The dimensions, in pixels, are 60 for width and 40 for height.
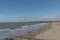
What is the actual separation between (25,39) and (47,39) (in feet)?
4.40

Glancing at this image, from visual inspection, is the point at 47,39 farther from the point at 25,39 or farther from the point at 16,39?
the point at 16,39

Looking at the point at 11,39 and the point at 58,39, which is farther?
the point at 58,39

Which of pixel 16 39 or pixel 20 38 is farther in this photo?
pixel 20 38

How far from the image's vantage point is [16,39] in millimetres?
8219

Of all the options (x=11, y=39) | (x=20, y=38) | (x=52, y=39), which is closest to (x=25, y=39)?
(x=20, y=38)

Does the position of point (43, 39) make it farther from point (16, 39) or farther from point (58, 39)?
point (16, 39)

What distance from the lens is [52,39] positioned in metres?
9.18

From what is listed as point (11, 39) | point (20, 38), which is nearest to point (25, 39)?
point (20, 38)

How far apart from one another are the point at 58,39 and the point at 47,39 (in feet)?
2.07

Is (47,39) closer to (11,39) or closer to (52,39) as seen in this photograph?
(52,39)

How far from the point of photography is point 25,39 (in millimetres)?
8656

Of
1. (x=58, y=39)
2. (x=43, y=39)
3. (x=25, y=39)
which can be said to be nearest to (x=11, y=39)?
(x=25, y=39)

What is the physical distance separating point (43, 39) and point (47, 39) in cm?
24

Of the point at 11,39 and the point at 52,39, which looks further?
the point at 52,39
